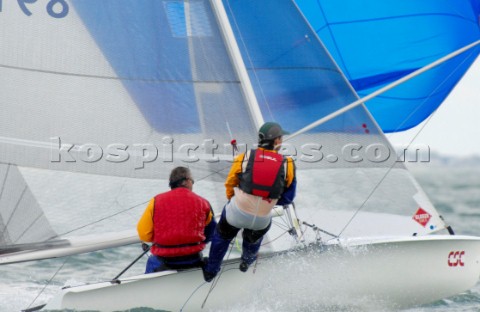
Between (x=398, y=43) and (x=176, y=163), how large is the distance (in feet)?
7.66

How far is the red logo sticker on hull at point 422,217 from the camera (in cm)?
598

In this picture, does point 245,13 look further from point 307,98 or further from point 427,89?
point 427,89

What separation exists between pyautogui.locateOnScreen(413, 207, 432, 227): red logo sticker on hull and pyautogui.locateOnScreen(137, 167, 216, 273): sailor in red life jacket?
143 centimetres

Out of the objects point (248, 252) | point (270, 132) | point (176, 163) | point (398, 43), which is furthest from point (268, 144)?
point (398, 43)

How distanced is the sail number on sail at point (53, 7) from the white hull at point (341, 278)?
172 cm

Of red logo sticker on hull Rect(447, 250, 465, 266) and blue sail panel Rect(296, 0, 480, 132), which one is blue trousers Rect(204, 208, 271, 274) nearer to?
red logo sticker on hull Rect(447, 250, 465, 266)

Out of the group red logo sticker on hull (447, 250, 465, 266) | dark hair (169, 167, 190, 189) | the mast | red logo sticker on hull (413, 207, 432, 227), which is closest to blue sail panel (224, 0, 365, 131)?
the mast

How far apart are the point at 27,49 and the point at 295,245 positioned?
200cm

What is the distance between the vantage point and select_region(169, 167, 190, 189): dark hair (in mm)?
5246

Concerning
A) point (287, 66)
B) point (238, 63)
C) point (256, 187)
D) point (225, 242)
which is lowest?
point (225, 242)

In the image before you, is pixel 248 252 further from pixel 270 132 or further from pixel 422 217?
pixel 422 217

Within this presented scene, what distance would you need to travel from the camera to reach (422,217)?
19.6 ft

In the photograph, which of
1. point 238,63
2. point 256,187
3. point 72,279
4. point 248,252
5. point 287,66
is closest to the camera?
point 256,187

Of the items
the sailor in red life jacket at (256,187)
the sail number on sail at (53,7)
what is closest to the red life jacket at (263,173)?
the sailor in red life jacket at (256,187)
